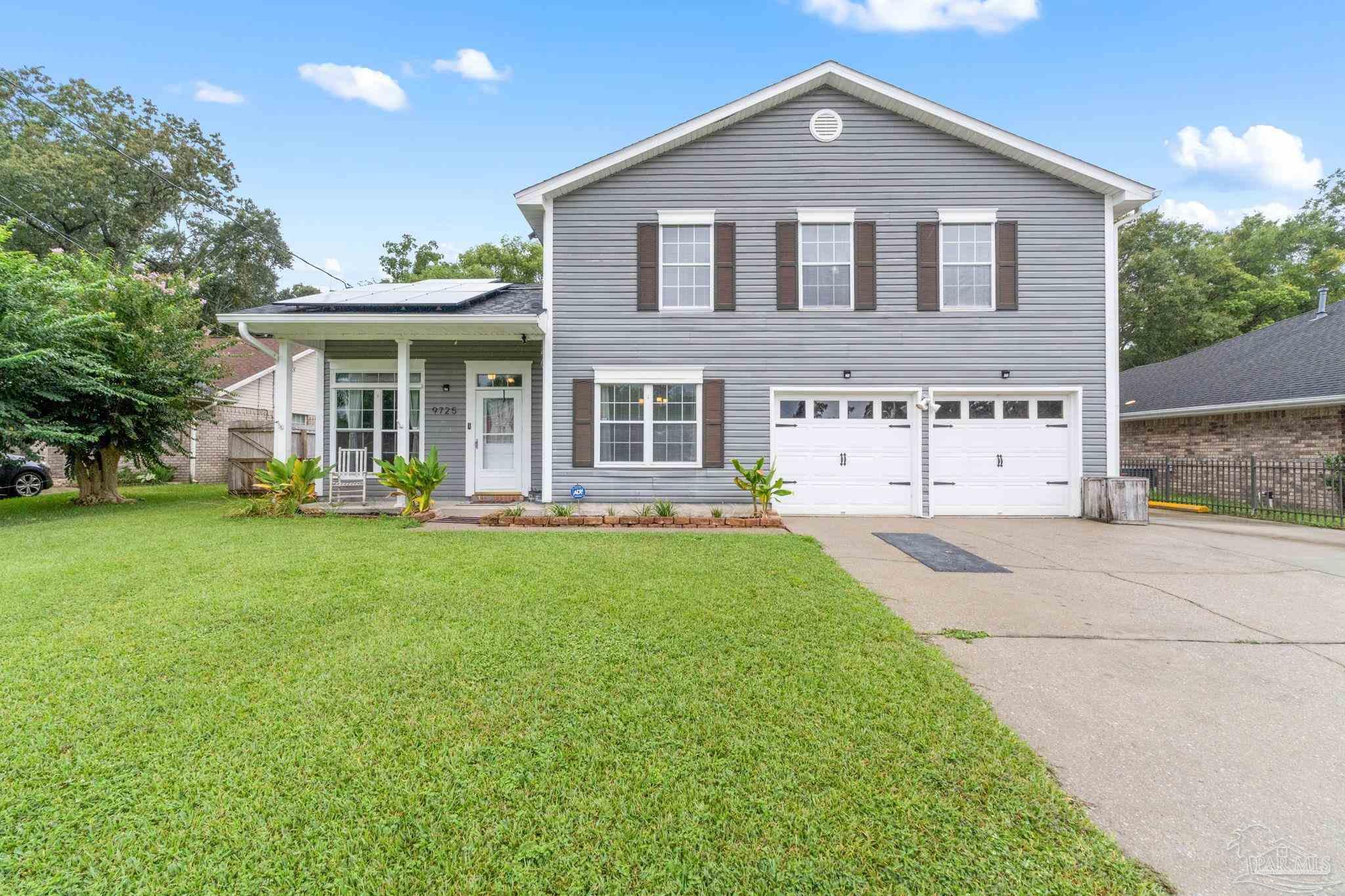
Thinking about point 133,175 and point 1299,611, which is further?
point 133,175

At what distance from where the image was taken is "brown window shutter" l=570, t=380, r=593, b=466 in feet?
29.3

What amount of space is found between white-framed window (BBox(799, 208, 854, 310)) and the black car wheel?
1706 cm

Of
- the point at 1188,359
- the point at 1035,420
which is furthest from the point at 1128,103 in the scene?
the point at 1035,420

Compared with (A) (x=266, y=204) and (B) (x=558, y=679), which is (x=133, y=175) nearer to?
(A) (x=266, y=204)

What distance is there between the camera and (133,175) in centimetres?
2088

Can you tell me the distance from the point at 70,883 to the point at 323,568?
380cm

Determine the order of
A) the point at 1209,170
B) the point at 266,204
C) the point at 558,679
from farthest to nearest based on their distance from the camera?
the point at 1209,170
the point at 266,204
the point at 558,679

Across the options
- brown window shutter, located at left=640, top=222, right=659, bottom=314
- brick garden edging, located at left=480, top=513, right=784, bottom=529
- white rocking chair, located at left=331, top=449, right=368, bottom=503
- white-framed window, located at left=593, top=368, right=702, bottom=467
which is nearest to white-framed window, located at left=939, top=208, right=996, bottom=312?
white-framed window, located at left=593, top=368, right=702, bottom=467

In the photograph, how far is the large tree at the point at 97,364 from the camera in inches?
324

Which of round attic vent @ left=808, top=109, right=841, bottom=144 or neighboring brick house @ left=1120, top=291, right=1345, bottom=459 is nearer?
round attic vent @ left=808, top=109, right=841, bottom=144

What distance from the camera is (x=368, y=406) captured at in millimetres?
10164

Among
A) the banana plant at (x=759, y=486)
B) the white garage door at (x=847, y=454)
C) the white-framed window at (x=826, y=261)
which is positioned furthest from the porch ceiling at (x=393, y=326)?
the white-framed window at (x=826, y=261)

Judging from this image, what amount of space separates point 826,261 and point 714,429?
3.44 m

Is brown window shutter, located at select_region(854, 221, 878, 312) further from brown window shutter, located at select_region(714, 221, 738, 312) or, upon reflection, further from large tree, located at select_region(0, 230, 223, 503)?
large tree, located at select_region(0, 230, 223, 503)
